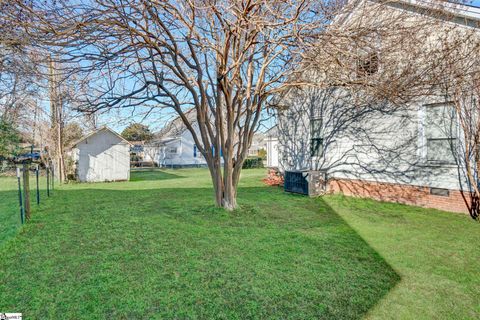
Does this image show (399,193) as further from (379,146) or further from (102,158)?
(102,158)

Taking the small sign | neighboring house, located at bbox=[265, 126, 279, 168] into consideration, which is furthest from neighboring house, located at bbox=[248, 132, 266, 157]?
the small sign

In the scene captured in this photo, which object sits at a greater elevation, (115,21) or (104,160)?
(115,21)

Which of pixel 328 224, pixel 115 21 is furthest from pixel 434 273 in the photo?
pixel 115 21

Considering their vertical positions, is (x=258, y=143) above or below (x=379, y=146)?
above

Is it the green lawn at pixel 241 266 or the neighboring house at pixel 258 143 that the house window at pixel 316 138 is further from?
the neighboring house at pixel 258 143

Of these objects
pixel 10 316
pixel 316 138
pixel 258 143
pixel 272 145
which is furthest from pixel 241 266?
pixel 258 143

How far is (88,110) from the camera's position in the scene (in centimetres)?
602

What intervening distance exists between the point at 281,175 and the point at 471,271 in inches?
354

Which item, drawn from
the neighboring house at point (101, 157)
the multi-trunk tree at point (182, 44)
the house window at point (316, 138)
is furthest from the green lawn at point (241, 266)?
the neighboring house at point (101, 157)

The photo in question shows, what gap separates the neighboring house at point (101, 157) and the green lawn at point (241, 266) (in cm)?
965

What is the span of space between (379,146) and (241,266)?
642cm

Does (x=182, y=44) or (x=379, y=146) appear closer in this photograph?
(x=182, y=44)

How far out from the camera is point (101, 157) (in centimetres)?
1592

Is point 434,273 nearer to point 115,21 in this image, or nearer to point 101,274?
point 101,274
